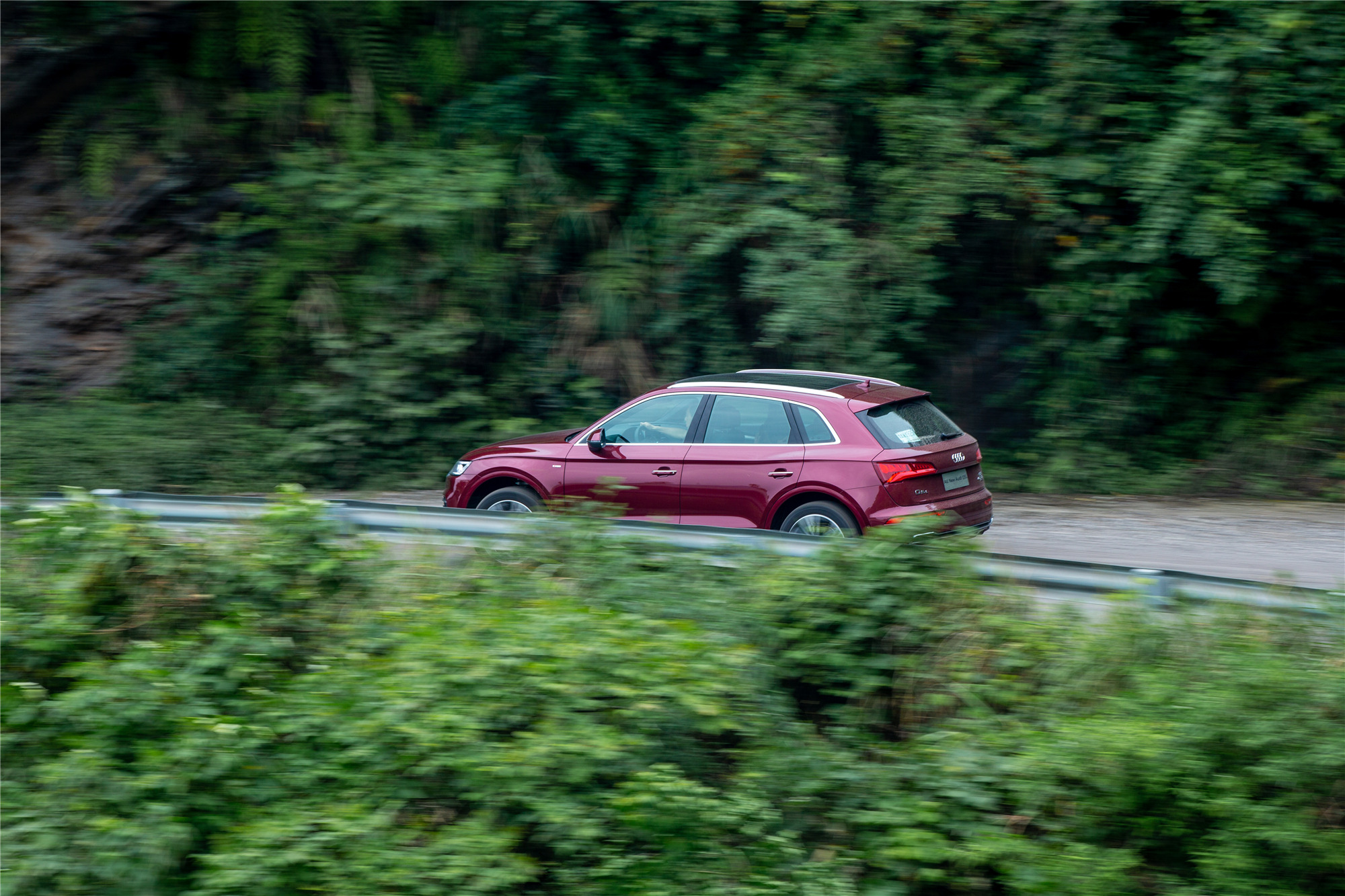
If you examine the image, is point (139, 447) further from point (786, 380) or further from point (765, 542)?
point (765, 542)

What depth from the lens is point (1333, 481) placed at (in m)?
11.8

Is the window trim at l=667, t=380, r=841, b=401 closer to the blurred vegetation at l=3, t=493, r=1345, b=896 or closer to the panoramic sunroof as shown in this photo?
the panoramic sunroof

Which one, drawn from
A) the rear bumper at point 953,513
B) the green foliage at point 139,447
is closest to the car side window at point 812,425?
the rear bumper at point 953,513

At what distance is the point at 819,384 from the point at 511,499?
2.87 metres

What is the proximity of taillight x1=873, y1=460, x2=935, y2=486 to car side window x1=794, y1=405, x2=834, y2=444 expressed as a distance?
47 cm

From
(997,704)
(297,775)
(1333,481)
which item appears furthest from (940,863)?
(1333,481)

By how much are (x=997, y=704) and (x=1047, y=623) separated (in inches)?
21.8

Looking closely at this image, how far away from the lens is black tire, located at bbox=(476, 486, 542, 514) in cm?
955

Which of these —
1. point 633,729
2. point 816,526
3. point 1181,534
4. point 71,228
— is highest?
point 71,228

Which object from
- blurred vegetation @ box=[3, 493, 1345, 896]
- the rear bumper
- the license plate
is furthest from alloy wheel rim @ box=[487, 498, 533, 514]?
the license plate

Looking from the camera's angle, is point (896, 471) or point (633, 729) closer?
point (633, 729)

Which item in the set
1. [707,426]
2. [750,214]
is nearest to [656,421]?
[707,426]

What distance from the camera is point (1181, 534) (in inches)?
407

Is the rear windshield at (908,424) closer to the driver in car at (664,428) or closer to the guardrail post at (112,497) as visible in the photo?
the driver in car at (664,428)
